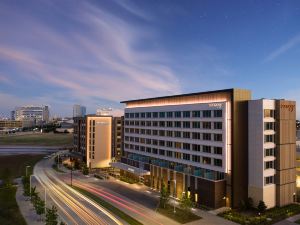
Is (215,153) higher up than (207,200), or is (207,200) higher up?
(215,153)

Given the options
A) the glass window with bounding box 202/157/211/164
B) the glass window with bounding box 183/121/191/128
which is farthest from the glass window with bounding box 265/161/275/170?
the glass window with bounding box 183/121/191/128

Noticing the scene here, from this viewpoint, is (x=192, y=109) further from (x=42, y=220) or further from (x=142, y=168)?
(x=42, y=220)

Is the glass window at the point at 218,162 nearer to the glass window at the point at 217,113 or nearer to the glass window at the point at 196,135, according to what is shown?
the glass window at the point at 196,135

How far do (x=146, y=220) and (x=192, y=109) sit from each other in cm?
2987

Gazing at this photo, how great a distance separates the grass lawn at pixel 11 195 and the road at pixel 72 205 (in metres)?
7.26

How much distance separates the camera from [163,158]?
81812 mm

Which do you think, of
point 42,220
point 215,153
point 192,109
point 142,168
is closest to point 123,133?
point 142,168

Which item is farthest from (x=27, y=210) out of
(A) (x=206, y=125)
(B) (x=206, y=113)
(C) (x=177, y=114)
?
(B) (x=206, y=113)

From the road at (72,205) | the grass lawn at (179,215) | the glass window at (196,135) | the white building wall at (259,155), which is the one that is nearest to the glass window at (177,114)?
the glass window at (196,135)

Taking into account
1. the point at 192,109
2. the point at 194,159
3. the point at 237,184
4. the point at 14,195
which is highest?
the point at 192,109

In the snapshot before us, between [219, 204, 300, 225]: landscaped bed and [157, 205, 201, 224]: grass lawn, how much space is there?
6.30m

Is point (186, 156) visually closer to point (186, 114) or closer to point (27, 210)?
point (186, 114)

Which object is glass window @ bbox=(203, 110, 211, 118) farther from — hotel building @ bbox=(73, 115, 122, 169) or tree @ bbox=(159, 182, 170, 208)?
hotel building @ bbox=(73, 115, 122, 169)

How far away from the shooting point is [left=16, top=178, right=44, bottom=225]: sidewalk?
173 feet
